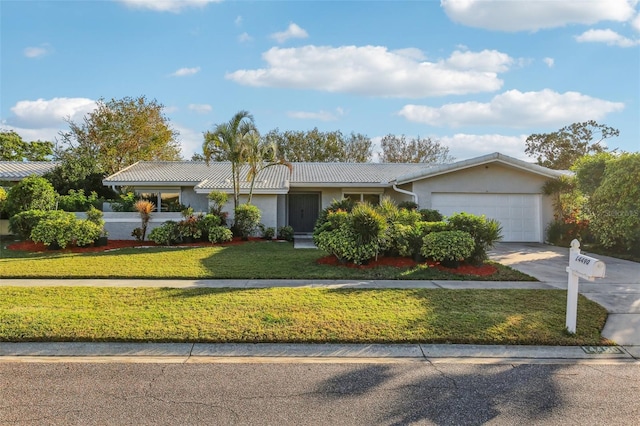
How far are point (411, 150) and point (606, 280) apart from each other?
3554 centimetres

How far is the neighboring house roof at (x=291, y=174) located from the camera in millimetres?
16109

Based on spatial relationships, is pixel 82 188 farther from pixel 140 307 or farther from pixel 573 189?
pixel 573 189

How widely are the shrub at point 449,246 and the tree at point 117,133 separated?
24369mm

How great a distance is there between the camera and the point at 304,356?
15.7 ft

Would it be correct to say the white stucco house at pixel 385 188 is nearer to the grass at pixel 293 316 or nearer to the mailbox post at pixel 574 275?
the grass at pixel 293 316

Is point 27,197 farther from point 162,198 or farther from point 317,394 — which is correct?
point 317,394

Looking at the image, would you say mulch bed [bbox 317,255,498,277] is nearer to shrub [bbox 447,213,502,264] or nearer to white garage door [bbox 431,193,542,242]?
shrub [bbox 447,213,502,264]

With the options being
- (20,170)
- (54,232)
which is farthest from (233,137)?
(20,170)

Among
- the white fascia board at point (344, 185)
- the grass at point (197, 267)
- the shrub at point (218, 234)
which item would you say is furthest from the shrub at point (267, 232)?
the grass at point (197, 267)

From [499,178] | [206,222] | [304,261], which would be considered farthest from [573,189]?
[206,222]

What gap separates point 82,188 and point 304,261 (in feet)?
53.3

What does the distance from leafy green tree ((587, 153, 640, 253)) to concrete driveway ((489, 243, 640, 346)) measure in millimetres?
814

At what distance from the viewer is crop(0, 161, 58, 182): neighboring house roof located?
22.9 metres

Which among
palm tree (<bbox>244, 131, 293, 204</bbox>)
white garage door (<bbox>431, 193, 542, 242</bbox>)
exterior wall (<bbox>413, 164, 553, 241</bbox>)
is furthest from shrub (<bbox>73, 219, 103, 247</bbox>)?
white garage door (<bbox>431, 193, 542, 242</bbox>)
